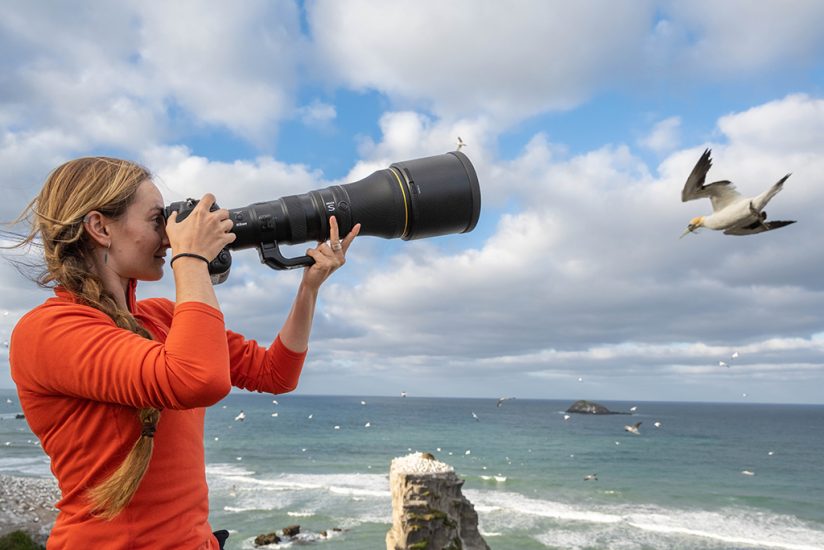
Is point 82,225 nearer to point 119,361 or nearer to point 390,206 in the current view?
point 119,361

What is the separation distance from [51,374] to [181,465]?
12.4 inches

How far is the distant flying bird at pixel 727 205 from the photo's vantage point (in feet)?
17.8

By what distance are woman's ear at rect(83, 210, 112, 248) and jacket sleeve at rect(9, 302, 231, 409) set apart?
16cm

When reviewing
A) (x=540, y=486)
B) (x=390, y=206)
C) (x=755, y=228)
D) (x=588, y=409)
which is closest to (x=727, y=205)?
(x=755, y=228)

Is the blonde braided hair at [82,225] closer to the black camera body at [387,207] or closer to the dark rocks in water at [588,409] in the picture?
the black camera body at [387,207]

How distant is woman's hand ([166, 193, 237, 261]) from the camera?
126cm

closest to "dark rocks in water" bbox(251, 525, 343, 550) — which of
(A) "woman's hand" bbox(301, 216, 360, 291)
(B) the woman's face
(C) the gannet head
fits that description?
(C) the gannet head

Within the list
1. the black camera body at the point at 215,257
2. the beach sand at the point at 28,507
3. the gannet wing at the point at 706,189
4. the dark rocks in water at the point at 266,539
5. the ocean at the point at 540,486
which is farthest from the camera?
the ocean at the point at 540,486

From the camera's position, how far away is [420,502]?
22.2 feet

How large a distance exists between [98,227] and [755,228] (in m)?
5.62

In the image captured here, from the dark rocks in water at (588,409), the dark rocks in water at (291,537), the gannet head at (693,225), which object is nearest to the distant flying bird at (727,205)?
the gannet head at (693,225)

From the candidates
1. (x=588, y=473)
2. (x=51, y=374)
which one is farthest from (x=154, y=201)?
(x=588, y=473)

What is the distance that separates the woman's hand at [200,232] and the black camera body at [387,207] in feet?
0.84

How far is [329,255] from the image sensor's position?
65.1 inches
